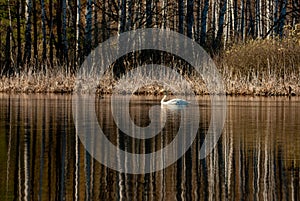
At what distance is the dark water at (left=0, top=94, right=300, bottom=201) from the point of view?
592 centimetres

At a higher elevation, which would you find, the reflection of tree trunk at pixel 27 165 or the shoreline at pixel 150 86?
the shoreline at pixel 150 86

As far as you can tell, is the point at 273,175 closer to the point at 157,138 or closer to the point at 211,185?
the point at 211,185

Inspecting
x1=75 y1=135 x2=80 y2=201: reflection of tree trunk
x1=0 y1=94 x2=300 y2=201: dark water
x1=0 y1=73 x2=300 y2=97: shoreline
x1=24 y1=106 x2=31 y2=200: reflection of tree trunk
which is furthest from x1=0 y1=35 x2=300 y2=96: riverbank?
x1=75 y1=135 x2=80 y2=201: reflection of tree trunk

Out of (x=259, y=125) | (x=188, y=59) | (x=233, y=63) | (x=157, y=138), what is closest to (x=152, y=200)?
(x=157, y=138)

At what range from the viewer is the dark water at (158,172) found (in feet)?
19.4

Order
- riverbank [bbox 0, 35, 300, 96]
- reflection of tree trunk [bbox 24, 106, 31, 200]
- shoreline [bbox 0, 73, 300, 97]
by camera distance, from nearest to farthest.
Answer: reflection of tree trunk [bbox 24, 106, 31, 200] → shoreline [bbox 0, 73, 300, 97] → riverbank [bbox 0, 35, 300, 96]

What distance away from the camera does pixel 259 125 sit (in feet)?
40.2

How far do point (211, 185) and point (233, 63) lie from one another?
66.0 ft

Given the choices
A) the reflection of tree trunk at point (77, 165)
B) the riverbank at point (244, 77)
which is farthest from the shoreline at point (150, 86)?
the reflection of tree trunk at point (77, 165)

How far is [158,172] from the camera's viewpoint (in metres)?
6.97

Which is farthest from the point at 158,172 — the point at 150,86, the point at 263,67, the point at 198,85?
the point at 263,67

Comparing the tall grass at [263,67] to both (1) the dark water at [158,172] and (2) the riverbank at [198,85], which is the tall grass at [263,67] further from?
(1) the dark water at [158,172]

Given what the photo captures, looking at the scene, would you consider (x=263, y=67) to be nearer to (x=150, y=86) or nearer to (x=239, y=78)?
(x=239, y=78)

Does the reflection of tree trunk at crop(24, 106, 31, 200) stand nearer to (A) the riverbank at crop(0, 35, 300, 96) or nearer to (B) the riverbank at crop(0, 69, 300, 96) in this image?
(B) the riverbank at crop(0, 69, 300, 96)
